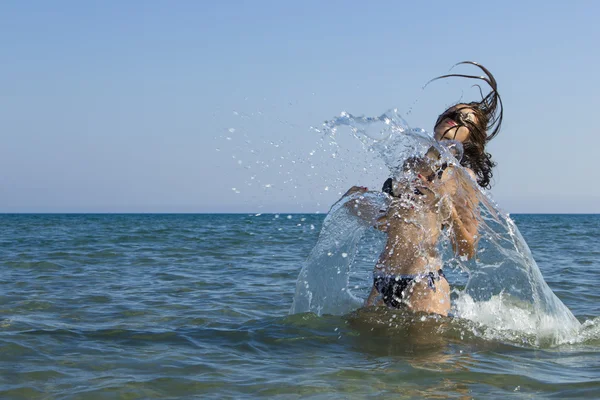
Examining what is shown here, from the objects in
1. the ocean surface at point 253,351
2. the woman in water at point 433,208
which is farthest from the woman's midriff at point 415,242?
the ocean surface at point 253,351

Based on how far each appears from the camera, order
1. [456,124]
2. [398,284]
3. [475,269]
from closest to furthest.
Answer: [456,124], [398,284], [475,269]

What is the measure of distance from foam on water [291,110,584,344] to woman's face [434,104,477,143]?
85 mm

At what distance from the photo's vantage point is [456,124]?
4.20m

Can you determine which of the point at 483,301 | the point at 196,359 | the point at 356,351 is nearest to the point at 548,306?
the point at 483,301

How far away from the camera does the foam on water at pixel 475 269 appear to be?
4.43 metres

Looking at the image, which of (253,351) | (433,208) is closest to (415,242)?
(433,208)

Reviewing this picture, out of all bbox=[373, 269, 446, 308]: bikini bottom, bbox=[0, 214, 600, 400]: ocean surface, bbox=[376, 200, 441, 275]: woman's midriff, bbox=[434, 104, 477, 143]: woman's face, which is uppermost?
bbox=[434, 104, 477, 143]: woman's face

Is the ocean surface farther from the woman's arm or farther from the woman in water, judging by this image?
the woman's arm

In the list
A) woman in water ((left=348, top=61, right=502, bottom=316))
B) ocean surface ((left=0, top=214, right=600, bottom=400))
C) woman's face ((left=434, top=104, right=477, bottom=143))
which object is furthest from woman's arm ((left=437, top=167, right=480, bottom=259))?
ocean surface ((left=0, top=214, right=600, bottom=400))

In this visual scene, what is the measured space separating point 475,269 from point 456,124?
5.87 feet

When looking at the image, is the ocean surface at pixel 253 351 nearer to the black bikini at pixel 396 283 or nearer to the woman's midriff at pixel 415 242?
the black bikini at pixel 396 283

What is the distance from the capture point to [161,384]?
358cm

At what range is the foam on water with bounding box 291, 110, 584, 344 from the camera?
4426 mm

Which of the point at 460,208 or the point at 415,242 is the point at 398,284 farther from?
the point at 460,208
